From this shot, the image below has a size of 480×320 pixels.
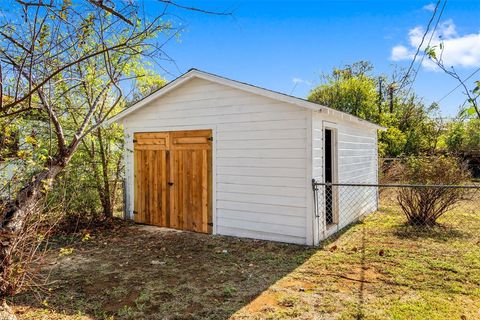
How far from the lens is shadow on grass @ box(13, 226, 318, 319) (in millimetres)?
3377

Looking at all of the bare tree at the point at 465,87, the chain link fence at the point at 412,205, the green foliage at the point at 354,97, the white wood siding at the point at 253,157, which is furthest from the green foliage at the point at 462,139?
the bare tree at the point at 465,87

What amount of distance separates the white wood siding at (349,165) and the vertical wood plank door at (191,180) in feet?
6.94

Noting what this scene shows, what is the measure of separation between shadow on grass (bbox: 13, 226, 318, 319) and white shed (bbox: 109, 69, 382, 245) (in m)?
0.49

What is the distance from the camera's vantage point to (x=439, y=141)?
19.4 meters

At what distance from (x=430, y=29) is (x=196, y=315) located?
3416 millimetres

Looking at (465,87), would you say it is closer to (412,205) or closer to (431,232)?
(431,232)

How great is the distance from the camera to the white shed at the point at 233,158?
5.57 meters

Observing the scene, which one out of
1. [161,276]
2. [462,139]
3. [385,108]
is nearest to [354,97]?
[385,108]

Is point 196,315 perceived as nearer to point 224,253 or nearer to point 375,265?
point 224,253

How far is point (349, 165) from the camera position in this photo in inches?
288

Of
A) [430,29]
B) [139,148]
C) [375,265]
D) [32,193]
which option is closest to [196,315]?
[32,193]

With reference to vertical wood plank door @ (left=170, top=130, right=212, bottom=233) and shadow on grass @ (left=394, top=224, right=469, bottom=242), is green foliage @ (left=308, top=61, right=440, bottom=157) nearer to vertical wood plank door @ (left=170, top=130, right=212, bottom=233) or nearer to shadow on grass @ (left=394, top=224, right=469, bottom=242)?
shadow on grass @ (left=394, top=224, right=469, bottom=242)

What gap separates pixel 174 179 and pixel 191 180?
0.45 meters

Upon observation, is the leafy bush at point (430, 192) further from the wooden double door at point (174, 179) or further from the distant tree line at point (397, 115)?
the distant tree line at point (397, 115)
